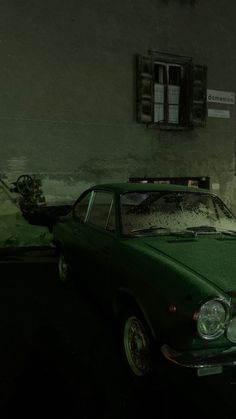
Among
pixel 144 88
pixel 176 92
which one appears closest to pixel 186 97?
pixel 176 92

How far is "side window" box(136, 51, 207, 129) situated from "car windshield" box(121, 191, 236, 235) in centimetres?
588

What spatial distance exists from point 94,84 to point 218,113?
363 centimetres

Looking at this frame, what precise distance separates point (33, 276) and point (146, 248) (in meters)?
3.01

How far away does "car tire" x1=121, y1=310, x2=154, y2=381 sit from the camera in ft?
9.08

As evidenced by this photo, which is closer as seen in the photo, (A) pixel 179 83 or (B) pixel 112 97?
(B) pixel 112 97

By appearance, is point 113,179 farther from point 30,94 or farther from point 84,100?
point 30,94

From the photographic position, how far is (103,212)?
13.2 feet

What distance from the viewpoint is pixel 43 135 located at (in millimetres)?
8617

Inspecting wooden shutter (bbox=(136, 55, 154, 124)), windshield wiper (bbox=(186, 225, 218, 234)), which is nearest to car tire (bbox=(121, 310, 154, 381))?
windshield wiper (bbox=(186, 225, 218, 234))

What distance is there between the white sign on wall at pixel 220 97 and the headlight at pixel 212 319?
8.91 metres

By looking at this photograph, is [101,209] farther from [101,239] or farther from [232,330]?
[232,330]

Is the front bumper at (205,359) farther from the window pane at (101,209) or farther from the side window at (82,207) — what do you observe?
the side window at (82,207)

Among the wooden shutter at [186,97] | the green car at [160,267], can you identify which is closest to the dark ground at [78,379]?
the green car at [160,267]

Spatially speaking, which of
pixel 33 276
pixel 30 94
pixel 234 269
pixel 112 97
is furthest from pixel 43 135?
pixel 234 269
